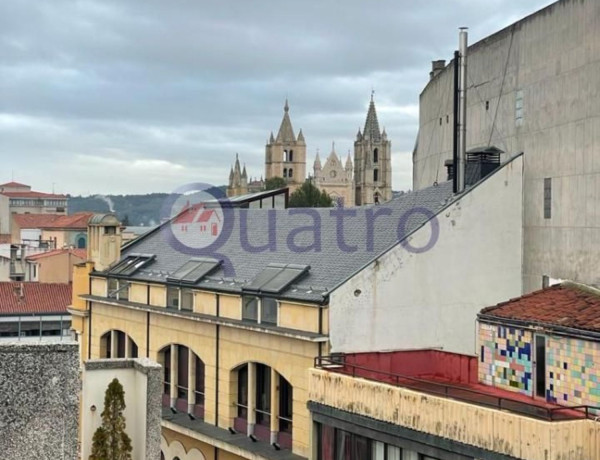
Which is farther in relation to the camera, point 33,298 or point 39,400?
point 33,298

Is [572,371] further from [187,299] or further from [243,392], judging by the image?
[187,299]

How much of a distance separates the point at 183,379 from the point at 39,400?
18.8 m

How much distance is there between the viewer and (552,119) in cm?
2617

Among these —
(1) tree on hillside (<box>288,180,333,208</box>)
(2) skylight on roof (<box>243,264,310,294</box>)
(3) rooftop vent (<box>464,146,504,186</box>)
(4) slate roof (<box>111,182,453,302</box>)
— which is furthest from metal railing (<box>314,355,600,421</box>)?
(1) tree on hillside (<box>288,180,333,208</box>)

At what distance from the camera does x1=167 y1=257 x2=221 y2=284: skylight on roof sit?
105ft

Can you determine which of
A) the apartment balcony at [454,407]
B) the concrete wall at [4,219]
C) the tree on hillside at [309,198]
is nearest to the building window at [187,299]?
the apartment balcony at [454,407]

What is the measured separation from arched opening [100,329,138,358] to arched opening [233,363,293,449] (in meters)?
7.78

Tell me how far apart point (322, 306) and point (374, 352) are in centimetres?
217

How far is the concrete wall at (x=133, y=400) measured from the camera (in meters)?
21.4

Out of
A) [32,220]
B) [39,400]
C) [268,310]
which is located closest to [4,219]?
[32,220]

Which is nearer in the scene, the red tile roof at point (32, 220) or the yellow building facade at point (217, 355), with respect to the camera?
the yellow building facade at point (217, 355)

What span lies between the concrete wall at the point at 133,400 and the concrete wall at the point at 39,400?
6.49m

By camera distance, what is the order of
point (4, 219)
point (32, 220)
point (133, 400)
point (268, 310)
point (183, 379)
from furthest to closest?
point (32, 220)
point (4, 219)
point (183, 379)
point (268, 310)
point (133, 400)

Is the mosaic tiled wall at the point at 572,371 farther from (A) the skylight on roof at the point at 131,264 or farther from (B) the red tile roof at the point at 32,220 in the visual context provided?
(B) the red tile roof at the point at 32,220
